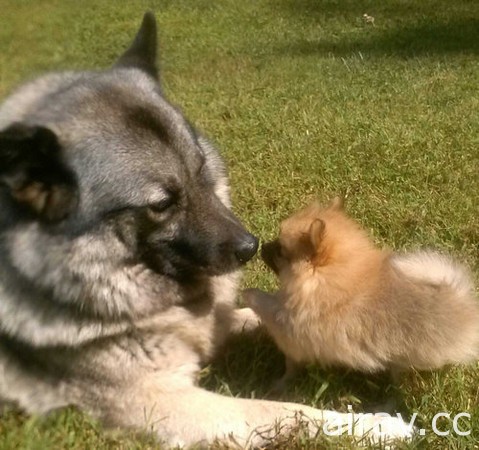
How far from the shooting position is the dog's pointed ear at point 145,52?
325cm

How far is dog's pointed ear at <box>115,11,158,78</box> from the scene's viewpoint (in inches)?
128

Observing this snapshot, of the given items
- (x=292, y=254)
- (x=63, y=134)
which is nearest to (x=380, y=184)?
(x=292, y=254)

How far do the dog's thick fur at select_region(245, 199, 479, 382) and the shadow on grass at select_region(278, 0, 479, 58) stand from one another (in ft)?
22.8

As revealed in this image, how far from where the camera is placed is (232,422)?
2705 millimetres

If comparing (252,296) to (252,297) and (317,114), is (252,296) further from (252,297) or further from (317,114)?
(317,114)

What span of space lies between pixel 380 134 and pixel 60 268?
3949 millimetres

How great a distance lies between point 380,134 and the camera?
586cm

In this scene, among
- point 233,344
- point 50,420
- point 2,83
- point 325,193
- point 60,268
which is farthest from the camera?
point 2,83

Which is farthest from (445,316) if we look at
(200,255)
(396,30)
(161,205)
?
(396,30)

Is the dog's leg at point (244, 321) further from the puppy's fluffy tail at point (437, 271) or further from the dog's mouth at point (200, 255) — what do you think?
the puppy's fluffy tail at point (437, 271)

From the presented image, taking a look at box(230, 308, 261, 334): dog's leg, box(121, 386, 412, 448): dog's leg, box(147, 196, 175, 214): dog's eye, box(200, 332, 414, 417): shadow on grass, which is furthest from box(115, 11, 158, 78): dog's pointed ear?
box(121, 386, 412, 448): dog's leg

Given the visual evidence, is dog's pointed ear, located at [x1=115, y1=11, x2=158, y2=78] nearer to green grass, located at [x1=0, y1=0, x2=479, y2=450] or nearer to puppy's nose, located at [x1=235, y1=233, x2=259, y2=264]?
green grass, located at [x1=0, y1=0, x2=479, y2=450]

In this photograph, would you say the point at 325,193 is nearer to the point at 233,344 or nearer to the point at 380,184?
the point at 380,184

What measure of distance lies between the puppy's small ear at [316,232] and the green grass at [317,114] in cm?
63
